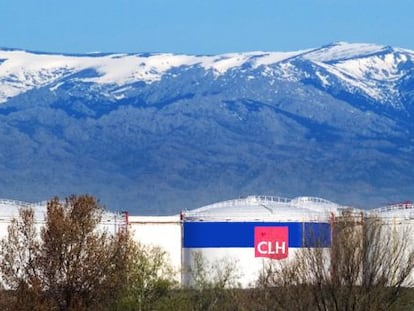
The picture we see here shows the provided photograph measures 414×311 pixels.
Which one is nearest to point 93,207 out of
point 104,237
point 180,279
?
point 104,237

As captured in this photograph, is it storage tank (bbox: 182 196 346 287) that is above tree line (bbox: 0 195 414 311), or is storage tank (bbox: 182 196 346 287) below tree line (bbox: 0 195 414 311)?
above

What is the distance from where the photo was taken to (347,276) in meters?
49.6

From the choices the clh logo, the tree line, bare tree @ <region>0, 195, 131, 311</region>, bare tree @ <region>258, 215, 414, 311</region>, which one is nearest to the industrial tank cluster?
the clh logo

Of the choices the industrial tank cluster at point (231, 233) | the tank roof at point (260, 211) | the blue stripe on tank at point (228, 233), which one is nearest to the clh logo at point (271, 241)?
the industrial tank cluster at point (231, 233)

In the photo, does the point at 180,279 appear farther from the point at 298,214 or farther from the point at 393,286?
the point at 393,286

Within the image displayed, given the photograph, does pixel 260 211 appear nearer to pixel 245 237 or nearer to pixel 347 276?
pixel 245 237

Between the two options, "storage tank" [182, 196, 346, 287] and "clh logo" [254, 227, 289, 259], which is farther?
"clh logo" [254, 227, 289, 259]

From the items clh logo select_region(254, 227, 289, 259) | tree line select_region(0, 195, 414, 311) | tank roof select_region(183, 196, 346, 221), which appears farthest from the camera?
tank roof select_region(183, 196, 346, 221)

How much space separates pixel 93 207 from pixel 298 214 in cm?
2212

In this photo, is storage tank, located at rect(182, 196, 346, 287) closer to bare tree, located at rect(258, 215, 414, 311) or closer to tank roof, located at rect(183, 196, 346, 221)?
tank roof, located at rect(183, 196, 346, 221)

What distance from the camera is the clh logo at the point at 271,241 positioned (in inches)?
2739

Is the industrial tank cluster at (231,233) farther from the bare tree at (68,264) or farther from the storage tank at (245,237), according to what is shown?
the bare tree at (68,264)

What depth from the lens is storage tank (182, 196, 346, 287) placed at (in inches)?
2734

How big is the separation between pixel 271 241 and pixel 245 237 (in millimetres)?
1050
